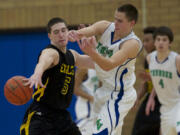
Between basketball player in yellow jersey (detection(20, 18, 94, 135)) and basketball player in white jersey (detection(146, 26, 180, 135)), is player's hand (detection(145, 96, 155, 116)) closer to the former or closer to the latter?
basketball player in white jersey (detection(146, 26, 180, 135))

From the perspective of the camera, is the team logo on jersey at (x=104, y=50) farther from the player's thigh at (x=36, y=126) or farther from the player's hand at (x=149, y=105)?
the player's hand at (x=149, y=105)

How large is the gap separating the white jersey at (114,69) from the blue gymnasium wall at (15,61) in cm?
411

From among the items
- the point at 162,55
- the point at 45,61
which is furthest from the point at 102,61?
the point at 162,55

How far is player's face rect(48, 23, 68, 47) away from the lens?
17.9 ft

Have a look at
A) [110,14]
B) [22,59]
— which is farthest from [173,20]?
[22,59]

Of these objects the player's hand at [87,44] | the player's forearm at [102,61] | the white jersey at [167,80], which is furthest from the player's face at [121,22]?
the white jersey at [167,80]

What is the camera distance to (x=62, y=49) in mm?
5512

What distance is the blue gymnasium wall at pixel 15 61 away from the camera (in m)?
10.1

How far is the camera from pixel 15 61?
10.2m

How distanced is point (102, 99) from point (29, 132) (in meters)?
1.44

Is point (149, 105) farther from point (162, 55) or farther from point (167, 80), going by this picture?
point (162, 55)

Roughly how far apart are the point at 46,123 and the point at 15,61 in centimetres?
524

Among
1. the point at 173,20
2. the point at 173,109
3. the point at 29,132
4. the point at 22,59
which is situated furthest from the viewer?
the point at 22,59

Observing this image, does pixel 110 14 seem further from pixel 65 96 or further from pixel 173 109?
pixel 65 96
